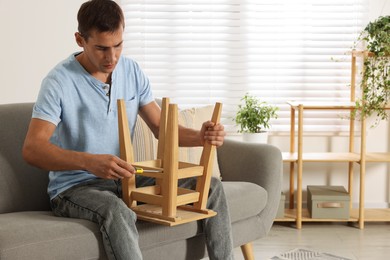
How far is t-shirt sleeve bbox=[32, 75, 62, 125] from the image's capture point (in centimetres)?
242

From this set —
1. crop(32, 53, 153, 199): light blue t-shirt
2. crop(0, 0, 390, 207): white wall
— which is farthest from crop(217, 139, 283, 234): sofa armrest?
crop(0, 0, 390, 207): white wall

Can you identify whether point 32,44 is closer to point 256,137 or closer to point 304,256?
point 256,137

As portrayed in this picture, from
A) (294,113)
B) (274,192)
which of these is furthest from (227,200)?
(294,113)

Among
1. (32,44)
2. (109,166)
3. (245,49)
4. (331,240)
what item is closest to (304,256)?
(331,240)

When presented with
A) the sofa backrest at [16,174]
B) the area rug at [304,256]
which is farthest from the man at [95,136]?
the area rug at [304,256]

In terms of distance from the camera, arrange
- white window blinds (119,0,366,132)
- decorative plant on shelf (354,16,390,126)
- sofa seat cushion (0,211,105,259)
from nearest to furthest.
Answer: sofa seat cushion (0,211,105,259)
decorative plant on shelf (354,16,390,126)
white window blinds (119,0,366,132)

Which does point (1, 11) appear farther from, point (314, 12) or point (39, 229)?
point (39, 229)

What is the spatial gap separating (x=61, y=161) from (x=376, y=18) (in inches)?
104

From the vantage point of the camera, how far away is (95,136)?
256cm

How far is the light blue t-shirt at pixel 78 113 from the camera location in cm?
250

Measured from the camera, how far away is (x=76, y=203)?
2447mm

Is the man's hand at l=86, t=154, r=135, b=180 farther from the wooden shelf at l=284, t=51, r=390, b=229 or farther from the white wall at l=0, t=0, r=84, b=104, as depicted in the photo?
the white wall at l=0, t=0, r=84, b=104

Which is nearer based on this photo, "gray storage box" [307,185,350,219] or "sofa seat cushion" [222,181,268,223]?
"sofa seat cushion" [222,181,268,223]

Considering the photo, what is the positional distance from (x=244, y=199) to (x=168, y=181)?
1.88 ft
